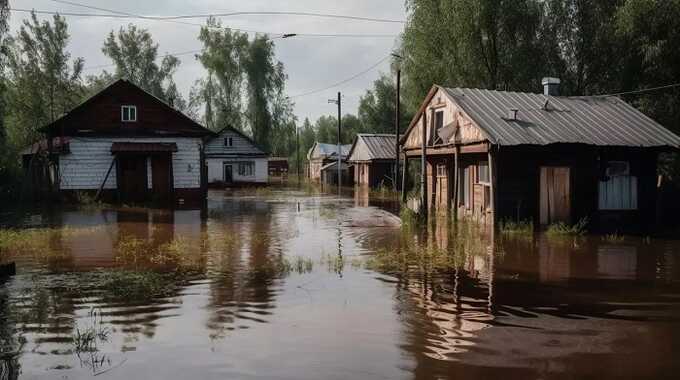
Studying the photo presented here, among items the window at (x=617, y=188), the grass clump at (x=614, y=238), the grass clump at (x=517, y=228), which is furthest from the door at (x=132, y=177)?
the grass clump at (x=614, y=238)

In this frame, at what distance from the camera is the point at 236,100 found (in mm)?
64438

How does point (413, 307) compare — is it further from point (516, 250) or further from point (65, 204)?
point (65, 204)

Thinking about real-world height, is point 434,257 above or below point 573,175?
below

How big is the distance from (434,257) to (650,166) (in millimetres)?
10649

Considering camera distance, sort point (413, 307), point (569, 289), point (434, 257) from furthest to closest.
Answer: point (434, 257)
point (569, 289)
point (413, 307)

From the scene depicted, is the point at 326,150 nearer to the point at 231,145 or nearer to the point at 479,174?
the point at 231,145

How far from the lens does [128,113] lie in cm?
3080

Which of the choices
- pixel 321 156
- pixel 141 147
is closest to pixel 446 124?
pixel 141 147

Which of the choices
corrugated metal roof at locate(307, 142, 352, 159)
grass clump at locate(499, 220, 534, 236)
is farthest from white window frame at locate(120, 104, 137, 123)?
corrugated metal roof at locate(307, 142, 352, 159)

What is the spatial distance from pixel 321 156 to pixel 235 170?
54.8ft

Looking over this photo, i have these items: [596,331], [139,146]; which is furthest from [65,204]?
[596,331]

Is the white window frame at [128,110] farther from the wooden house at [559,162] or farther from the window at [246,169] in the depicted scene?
the window at [246,169]

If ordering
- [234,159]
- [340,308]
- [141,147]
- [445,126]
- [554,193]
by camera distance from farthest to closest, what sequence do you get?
[234,159]
[141,147]
[445,126]
[554,193]
[340,308]

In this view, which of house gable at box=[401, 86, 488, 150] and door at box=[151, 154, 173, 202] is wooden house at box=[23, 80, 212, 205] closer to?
door at box=[151, 154, 173, 202]
